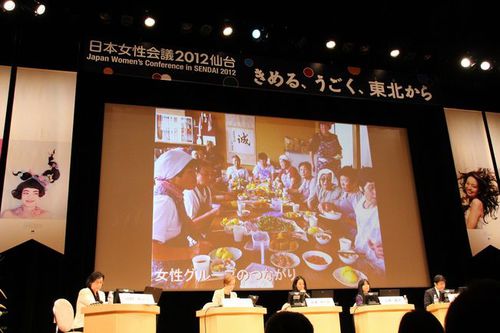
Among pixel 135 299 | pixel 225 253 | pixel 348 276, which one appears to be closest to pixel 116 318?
pixel 135 299

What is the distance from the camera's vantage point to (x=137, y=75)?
7.26m

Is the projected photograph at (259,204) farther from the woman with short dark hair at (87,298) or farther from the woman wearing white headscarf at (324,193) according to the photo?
the woman with short dark hair at (87,298)

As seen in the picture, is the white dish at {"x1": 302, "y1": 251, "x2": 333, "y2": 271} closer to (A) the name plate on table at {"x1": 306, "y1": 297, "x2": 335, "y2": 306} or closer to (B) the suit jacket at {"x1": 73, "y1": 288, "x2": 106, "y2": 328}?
(A) the name plate on table at {"x1": 306, "y1": 297, "x2": 335, "y2": 306}

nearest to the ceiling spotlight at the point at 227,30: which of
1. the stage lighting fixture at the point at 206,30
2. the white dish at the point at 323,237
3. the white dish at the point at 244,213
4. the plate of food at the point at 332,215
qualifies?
the stage lighting fixture at the point at 206,30

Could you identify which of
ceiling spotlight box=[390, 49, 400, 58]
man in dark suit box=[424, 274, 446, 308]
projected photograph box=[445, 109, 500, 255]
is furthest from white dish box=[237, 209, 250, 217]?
projected photograph box=[445, 109, 500, 255]

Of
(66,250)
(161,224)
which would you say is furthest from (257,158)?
(66,250)

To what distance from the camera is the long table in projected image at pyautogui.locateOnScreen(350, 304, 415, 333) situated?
5.43m

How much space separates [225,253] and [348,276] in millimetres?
1908

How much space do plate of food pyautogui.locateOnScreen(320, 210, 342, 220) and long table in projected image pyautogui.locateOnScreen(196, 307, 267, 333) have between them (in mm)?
3033

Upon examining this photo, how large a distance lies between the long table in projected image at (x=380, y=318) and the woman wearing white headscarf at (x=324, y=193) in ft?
7.63

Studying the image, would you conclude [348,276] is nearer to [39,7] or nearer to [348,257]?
[348,257]

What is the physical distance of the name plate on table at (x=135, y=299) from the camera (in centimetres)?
421

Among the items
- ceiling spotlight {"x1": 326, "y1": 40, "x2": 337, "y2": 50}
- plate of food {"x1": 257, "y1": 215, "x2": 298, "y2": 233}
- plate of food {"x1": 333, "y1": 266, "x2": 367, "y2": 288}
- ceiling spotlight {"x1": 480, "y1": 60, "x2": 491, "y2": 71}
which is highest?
ceiling spotlight {"x1": 326, "y1": 40, "x2": 337, "y2": 50}

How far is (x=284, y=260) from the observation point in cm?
723
